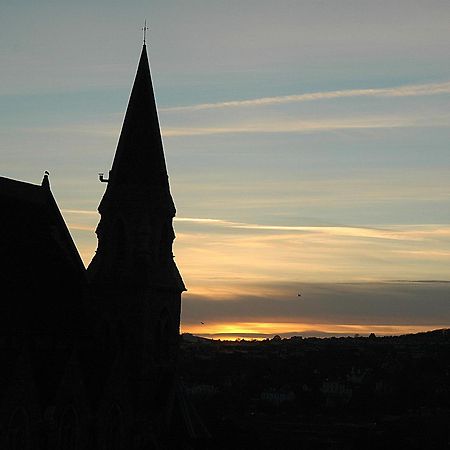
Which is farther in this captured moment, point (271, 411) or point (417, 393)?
point (417, 393)

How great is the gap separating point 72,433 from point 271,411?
A: 321 feet

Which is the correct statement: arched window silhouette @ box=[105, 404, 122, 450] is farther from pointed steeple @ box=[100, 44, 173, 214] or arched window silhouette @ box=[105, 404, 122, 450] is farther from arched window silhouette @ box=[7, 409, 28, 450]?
pointed steeple @ box=[100, 44, 173, 214]

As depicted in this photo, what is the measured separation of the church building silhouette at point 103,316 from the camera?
4397cm

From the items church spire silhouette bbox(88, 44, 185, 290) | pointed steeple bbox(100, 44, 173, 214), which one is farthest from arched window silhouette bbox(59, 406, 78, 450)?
pointed steeple bbox(100, 44, 173, 214)

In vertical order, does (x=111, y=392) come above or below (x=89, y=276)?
below

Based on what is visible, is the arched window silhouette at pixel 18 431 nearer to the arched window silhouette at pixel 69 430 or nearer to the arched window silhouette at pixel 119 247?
the arched window silhouette at pixel 69 430

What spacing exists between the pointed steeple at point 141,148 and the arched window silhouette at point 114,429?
9.46 m

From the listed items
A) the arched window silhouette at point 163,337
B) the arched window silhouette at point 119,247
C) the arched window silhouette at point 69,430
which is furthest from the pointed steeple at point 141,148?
the arched window silhouette at point 69,430

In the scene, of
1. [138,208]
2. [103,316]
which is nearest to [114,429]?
[103,316]

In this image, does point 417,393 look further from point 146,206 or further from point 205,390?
point 146,206

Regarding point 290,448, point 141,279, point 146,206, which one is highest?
point 146,206

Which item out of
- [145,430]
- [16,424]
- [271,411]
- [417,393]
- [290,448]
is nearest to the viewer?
[16,424]

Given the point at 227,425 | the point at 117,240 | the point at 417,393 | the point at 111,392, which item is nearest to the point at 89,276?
the point at 117,240

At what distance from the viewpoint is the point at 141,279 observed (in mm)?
48375
